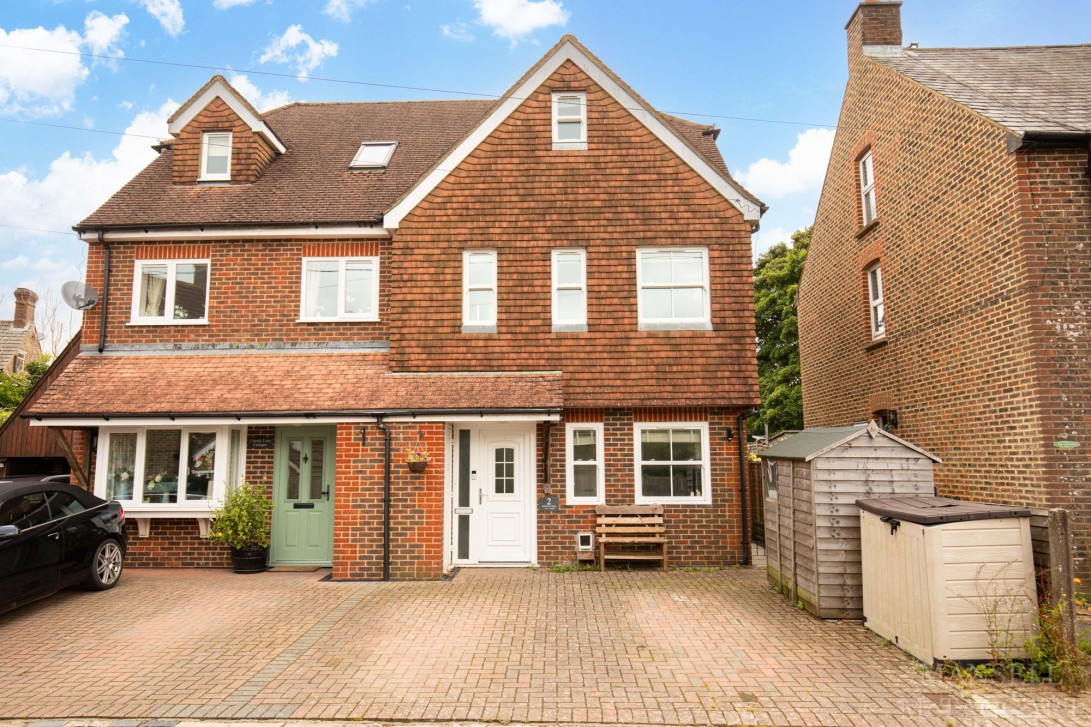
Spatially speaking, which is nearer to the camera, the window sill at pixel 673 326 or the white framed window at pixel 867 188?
the window sill at pixel 673 326

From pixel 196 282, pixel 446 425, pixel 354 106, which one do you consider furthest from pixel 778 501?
pixel 354 106

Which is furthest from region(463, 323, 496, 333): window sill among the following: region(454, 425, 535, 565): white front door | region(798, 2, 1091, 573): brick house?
region(798, 2, 1091, 573): brick house

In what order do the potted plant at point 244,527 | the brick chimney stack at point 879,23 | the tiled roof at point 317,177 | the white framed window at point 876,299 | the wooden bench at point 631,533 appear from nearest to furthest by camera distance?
the wooden bench at point 631,533
the potted plant at point 244,527
the tiled roof at point 317,177
the white framed window at point 876,299
the brick chimney stack at point 879,23

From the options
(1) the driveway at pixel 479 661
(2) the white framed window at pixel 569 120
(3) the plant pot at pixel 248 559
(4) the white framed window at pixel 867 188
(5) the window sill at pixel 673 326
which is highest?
(2) the white framed window at pixel 569 120

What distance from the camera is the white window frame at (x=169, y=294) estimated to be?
1151 cm

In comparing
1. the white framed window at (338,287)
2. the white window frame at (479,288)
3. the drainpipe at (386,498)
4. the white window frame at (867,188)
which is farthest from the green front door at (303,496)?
the white window frame at (867,188)

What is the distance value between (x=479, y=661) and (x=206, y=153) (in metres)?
11.7

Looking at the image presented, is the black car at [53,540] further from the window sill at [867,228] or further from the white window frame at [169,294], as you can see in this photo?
the window sill at [867,228]

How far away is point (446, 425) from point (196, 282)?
5700 millimetres

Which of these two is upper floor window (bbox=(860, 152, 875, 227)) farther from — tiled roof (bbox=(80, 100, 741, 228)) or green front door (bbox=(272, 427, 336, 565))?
green front door (bbox=(272, 427, 336, 565))

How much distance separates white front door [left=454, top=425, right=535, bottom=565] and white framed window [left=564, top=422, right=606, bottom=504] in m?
0.64

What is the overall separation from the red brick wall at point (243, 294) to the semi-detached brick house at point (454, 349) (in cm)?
4

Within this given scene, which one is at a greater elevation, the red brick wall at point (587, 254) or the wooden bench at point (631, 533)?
the red brick wall at point (587, 254)

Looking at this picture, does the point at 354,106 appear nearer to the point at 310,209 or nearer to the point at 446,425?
the point at 310,209
